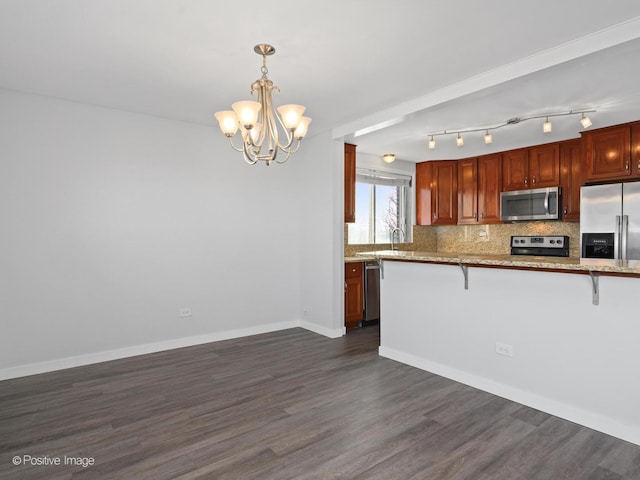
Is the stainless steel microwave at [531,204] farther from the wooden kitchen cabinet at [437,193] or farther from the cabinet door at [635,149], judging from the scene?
the cabinet door at [635,149]

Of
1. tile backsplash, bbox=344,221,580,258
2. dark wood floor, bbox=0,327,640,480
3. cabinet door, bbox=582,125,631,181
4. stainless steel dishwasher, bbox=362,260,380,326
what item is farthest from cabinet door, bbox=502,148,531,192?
dark wood floor, bbox=0,327,640,480

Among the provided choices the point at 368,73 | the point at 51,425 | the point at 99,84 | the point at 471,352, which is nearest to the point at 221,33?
the point at 368,73

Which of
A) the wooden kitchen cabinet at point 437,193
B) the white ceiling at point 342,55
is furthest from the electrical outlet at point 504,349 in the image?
the wooden kitchen cabinet at point 437,193

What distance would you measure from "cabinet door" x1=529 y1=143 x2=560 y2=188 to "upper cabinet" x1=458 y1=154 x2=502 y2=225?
0.48 m

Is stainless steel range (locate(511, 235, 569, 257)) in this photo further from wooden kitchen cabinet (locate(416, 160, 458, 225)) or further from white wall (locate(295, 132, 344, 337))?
white wall (locate(295, 132, 344, 337))

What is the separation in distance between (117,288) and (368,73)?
3.23 meters

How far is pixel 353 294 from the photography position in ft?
16.9

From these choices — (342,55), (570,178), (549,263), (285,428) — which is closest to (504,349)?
(549,263)

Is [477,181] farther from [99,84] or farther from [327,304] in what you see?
[99,84]

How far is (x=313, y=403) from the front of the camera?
9.59ft

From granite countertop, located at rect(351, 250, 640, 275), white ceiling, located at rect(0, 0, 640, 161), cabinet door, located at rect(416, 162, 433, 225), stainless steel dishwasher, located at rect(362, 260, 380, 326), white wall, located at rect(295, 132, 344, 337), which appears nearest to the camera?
white ceiling, located at rect(0, 0, 640, 161)

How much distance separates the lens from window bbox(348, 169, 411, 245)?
20.0ft

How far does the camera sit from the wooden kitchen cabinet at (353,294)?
505 centimetres

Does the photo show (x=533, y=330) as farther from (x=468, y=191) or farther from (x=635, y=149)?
(x=468, y=191)
